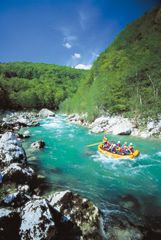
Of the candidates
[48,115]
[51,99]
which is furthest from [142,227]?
[51,99]

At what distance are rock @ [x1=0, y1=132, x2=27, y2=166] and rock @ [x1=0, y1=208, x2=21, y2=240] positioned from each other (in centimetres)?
427

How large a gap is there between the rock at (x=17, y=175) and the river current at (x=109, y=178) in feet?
3.70

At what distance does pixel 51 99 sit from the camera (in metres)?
73.5

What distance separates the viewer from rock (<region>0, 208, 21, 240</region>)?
2521 mm

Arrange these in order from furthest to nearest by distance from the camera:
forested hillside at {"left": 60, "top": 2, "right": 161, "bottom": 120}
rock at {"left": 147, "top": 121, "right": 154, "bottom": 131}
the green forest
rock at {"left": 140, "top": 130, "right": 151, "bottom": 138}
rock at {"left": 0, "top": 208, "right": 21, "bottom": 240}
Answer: the green forest, forested hillside at {"left": 60, "top": 2, "right": 161, "bottom": 120}, rock at {"left": 147, "top": 121, "right": 154, "bottom": 131}, rock at {"left": 140, "top": 130, "right": 151, "bottom": 138}, rock at {"left": 0, "top": 208, "right": 21, "bottom": 240}

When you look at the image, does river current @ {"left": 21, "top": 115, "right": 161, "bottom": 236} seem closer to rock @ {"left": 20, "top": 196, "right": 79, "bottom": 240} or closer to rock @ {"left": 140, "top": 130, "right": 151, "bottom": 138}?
rock @ {"left": 20, "top": 196, "right": 79, "bottom": 240}

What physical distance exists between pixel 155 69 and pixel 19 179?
20252 millimetres

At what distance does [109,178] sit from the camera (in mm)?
6988

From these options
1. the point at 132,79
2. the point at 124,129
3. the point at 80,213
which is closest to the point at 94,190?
the point at 80,213

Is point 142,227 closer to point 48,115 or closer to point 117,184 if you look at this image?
point 117,184

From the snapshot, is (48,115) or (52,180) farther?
(48,115)

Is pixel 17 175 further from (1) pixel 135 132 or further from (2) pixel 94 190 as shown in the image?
(1) pixel 135 132

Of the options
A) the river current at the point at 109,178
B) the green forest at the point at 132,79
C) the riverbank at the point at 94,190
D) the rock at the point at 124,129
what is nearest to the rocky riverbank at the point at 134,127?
the rock at the point at 124,129

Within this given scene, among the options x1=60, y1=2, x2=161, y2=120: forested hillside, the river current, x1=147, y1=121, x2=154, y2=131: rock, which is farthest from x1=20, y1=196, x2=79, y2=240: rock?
x1=60, y1=2, x2=161, y2=120: forested hillside
